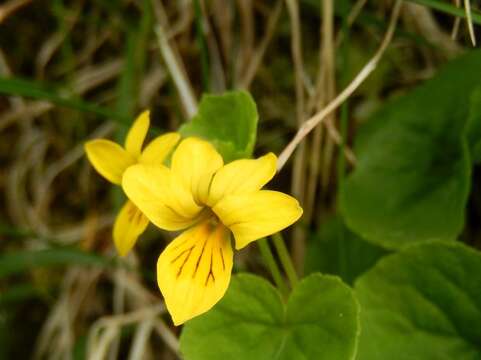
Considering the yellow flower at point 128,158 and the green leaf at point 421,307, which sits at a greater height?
the yellow flower at point 128,158

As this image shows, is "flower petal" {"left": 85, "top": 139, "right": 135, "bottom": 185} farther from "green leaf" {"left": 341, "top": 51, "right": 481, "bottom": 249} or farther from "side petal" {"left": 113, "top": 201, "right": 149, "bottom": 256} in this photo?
"green leaf" {"left": 341, "top": 51, "right": 481, "bottom": 249}

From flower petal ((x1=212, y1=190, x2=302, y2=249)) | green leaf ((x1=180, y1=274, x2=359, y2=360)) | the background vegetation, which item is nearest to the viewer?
flower petal ((x1=212, y1=190, x2=302, y2=249))

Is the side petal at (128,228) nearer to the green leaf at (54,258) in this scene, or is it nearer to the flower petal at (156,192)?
the flower petal at (156,192)

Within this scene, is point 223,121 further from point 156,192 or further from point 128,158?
point 156,192

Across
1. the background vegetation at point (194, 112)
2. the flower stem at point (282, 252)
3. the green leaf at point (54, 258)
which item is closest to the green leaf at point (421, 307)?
the background vegetation at point (194, 112)

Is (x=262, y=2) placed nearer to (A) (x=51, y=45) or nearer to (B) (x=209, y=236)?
(A) (x=51, y=45)

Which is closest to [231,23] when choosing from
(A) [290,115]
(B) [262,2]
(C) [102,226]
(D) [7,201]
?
(B) [262,2]

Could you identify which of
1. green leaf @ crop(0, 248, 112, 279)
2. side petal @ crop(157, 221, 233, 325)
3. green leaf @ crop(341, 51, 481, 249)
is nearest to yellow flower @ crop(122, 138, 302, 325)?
side petal @ crop(157, 221, 233, 325)
